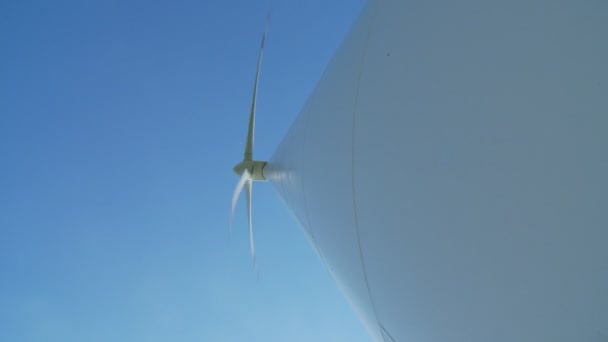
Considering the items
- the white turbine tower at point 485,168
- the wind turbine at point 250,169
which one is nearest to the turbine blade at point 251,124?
the wind turbine at point 250,169

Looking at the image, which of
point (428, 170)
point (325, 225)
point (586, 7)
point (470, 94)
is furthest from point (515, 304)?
point (325, 225)

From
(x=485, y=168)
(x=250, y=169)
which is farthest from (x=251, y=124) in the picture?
(x=485, y=168)

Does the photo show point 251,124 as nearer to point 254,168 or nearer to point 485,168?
point 254,168

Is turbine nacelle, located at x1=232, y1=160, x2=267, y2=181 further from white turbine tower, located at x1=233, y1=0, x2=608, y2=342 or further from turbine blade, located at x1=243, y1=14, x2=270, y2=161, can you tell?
white turbine tower, located at x1=233, y1=0, x2=608, y2=342

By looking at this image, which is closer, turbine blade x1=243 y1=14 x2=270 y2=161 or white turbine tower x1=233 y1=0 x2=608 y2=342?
white turbine tower x1=233 y1=0 x2=608 y2=342

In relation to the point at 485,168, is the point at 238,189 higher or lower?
higher

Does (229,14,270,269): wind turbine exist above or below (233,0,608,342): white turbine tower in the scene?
above

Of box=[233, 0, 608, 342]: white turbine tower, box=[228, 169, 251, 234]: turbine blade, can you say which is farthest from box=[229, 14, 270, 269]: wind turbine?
box=[233, 0, 608, 342]: white turbine tower

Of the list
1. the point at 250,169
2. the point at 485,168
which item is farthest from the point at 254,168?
the point at 485,168

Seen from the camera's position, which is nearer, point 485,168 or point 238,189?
point 485,168

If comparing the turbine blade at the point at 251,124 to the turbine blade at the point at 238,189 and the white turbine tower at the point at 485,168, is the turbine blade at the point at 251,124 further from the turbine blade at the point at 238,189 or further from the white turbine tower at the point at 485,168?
the white turbine tower at the point at 485,168

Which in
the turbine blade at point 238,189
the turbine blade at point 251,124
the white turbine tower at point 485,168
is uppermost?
the turbine blade at point 251,124
